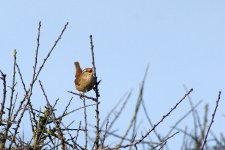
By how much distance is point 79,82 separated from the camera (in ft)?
32.0

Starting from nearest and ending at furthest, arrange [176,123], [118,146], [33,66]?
[176,123] < [118,146] < [33,66]

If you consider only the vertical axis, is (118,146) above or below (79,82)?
below

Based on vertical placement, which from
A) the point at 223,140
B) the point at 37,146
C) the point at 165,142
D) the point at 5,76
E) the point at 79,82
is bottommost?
the point at 223,140

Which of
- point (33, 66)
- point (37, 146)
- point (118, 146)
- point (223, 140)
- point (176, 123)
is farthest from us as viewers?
point (33, 66)

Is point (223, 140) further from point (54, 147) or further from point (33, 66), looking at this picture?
point (33, 66)

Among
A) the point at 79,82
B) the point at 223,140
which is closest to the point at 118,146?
the point at 223,140

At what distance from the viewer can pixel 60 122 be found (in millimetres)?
4367

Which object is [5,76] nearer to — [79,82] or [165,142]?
[165,142]

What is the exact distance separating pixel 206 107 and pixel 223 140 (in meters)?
0.24

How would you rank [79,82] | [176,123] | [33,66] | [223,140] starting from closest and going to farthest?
[223,140] → [176,123] → [33,66] → [79,82]

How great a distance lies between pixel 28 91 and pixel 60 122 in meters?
0.45

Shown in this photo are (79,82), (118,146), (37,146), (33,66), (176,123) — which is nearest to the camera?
(176,123)

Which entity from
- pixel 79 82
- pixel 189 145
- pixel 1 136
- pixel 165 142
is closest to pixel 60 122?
pixel 1 136

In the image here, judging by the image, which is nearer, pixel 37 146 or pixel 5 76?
pixel 37 146
